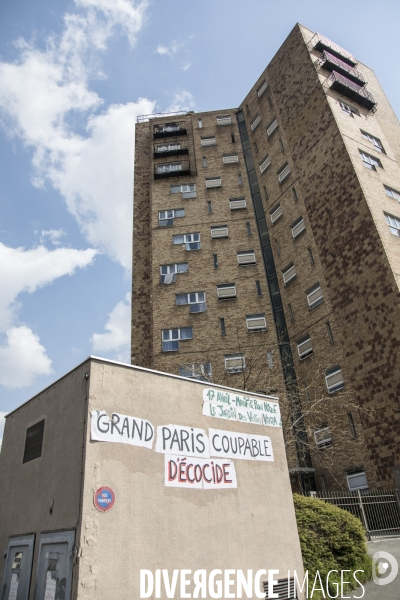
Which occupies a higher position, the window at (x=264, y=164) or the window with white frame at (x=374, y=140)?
the window at (x=264, y=164)

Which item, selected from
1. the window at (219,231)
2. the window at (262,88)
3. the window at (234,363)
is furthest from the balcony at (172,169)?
the window at (234,363)

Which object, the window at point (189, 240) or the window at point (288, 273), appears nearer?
the window at point (288, 273)

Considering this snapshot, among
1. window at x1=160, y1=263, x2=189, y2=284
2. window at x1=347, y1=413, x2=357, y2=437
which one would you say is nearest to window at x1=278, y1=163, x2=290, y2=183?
window at x1=160, y1=263, x2=189, y2=284

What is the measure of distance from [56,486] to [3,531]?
2.59m

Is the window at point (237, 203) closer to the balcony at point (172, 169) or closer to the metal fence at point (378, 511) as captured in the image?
the balcony at point (172, 169)

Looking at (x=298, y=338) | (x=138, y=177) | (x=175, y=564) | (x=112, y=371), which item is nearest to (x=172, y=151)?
(x=138, y=177)

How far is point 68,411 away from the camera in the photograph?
8156 mm

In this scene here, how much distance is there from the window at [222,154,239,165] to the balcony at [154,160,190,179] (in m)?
3.09

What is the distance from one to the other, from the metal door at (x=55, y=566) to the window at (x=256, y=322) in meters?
20.3

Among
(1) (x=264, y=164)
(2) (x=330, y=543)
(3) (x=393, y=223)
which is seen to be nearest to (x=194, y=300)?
(1) (x=264, y=164)

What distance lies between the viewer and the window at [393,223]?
2230cm

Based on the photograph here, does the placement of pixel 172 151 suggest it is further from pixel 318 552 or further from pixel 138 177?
pixel 318 552

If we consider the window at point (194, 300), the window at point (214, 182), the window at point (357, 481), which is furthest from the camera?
the window at point (214, 182)

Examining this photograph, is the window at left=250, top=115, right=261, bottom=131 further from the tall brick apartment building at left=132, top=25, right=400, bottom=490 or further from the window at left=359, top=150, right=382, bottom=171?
the window at left=359, top=150, right=382, bottom=171
